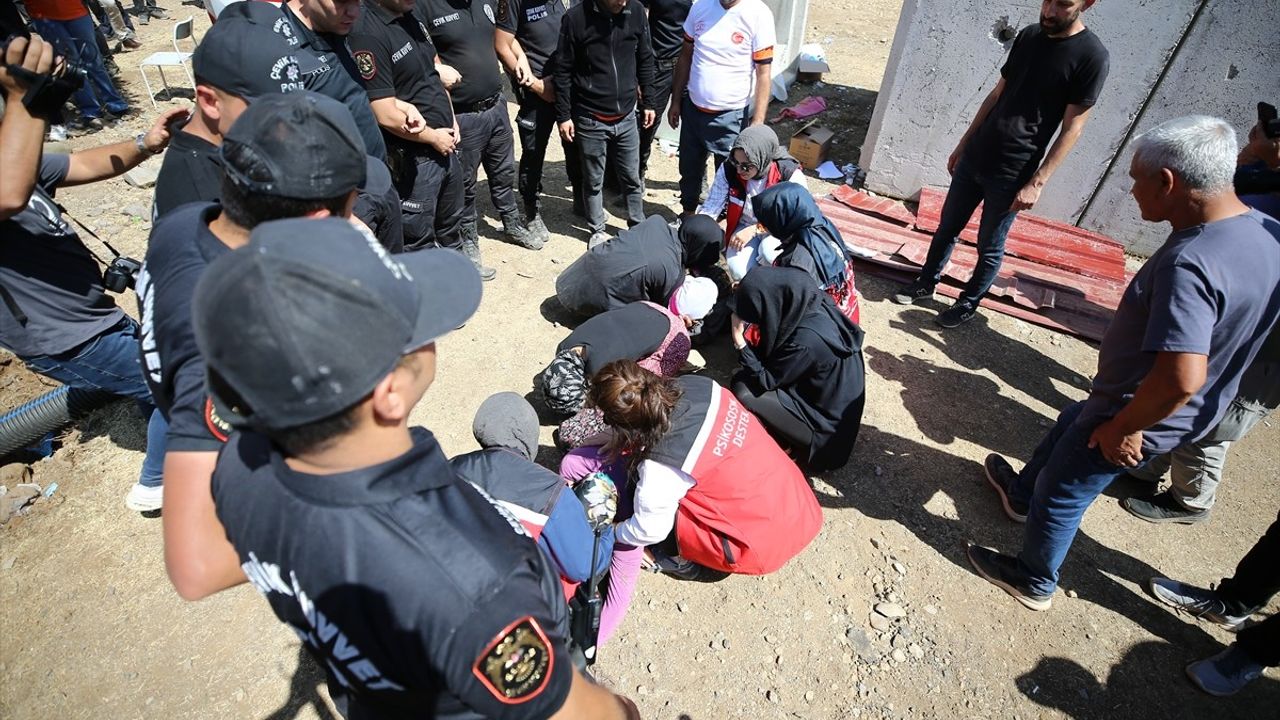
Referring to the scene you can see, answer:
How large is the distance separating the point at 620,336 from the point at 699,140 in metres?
2.41

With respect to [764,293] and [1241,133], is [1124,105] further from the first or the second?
[764,293]

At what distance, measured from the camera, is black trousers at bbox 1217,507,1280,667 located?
240 centimetres

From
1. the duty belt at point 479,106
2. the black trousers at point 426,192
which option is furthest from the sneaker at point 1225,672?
the duty belt at point 479,106

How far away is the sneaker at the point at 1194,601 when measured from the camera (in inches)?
110

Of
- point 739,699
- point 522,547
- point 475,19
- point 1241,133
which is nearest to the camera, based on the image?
point 522,547

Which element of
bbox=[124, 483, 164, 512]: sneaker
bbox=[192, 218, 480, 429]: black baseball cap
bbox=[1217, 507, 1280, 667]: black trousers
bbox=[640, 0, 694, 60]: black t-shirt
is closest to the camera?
bbox=[192, 218, 480, 429]: black baseball cap

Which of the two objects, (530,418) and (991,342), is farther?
(991,342)

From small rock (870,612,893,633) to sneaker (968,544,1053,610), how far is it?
57 centimetres

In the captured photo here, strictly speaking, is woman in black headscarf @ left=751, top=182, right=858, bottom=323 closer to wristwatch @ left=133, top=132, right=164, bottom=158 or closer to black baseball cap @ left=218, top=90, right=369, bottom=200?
black baseball cap @ left=218, top=90, right=369, bottom=200

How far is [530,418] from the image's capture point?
11.0ft

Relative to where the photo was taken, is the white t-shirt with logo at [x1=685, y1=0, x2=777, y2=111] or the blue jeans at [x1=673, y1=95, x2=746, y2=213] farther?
the blue jeans at [x1=673, y1=95, x2=746, y2=213]

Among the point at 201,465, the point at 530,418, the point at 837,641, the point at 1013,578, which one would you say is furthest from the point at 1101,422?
the point at 201,465

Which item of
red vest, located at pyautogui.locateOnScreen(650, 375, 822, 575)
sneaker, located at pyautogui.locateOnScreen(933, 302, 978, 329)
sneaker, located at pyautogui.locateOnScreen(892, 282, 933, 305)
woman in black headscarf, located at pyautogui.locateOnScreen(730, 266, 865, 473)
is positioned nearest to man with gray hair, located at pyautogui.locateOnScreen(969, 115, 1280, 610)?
woman in black headscarf, located at pyautogui.locateOnScreen(730, 266, 865, 473)

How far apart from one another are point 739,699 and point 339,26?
3.75 meters
